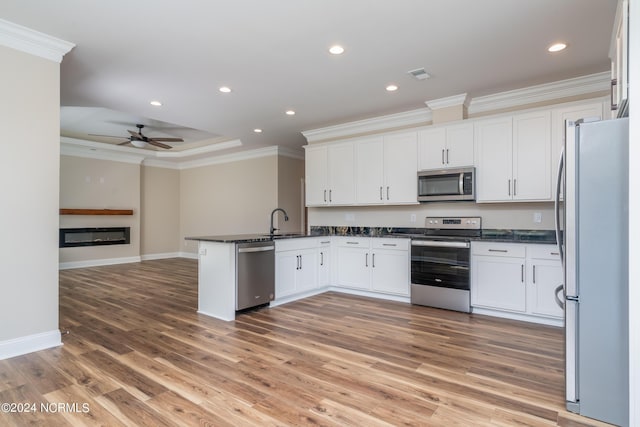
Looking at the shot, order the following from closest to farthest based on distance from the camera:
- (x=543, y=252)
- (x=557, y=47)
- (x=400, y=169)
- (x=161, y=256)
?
(x=557, y=47)
(x=543, y=252)
(x=400, y=169)
(x=161, y=256)

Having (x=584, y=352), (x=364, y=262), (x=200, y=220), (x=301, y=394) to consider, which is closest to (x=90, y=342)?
(x=301, y=394)

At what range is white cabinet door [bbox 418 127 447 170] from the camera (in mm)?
4562

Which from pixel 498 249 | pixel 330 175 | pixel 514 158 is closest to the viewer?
pixel 498 249

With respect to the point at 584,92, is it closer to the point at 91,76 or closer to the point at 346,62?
the point at 346,62

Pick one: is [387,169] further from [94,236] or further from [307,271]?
[94,236]

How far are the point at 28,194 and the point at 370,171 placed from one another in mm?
3945

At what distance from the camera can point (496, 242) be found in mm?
3957

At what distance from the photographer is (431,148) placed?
4.64 metres

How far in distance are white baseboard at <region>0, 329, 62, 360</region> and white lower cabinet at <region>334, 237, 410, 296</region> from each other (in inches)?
135

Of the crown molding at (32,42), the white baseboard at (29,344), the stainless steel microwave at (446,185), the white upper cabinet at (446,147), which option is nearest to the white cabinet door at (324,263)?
the stainless steel microwave at (446,185)

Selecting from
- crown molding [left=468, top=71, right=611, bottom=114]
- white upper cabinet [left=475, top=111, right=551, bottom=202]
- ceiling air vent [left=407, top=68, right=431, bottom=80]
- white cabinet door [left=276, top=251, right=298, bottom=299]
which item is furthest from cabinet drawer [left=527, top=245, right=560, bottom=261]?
white cabinet door [left=276, top=251, right=298, bottom=299]

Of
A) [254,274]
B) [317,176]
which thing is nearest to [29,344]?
[254,274]

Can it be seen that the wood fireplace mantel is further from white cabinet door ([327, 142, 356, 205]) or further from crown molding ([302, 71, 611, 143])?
white cabinet door ([327, 142, 356, 205])

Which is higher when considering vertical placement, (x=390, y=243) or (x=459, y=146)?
(x=459, y=146)
